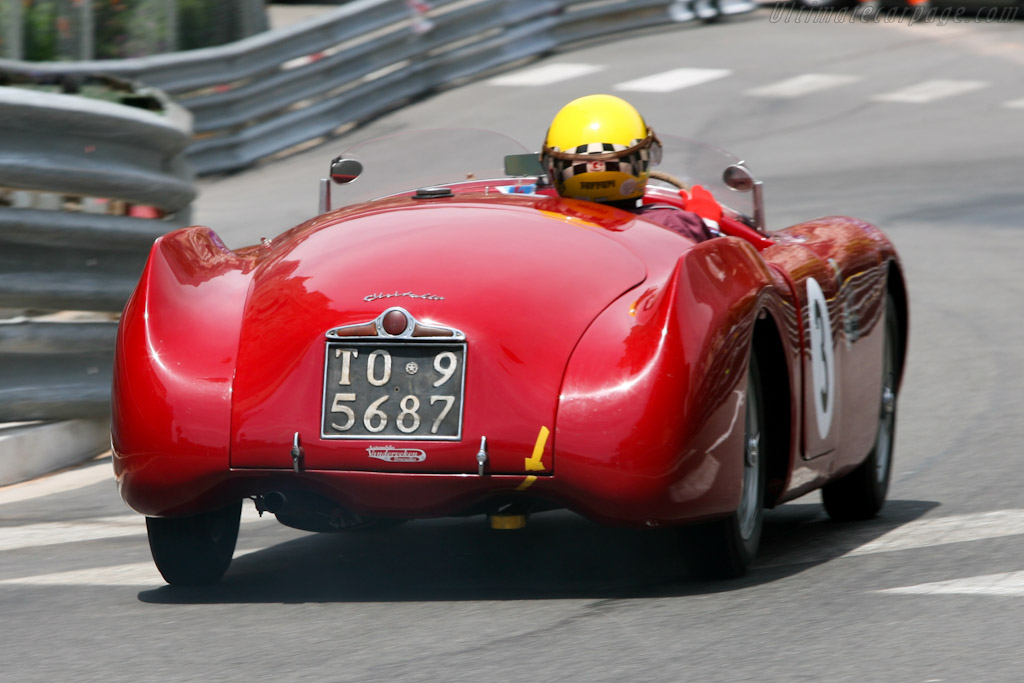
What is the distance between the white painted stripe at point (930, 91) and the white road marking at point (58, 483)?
1268 cm

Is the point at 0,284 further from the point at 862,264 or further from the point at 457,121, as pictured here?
the point at 457,121

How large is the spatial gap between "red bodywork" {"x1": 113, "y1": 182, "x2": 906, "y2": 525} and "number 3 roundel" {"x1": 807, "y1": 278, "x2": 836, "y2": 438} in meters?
0.25

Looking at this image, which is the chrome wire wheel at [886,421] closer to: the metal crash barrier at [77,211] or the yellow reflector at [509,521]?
the yellow reflector at [509,521]

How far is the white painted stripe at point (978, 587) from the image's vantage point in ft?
Answer: 14.0

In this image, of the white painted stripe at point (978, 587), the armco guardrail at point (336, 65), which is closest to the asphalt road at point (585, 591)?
the white painted stripe at point (978, 587)

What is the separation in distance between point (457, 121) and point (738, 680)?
540 inches

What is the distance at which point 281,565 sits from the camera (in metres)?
5.24

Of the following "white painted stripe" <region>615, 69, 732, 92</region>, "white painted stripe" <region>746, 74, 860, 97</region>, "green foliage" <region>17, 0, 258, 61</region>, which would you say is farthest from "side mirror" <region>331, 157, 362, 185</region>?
"white painted stripe" <region>746, 74, 860, 97</region>

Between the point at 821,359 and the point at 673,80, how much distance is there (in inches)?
551

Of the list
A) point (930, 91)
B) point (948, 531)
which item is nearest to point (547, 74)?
point (930, 91)

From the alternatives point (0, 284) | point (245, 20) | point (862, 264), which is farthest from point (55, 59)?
point (862, 264)

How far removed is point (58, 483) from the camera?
690cm

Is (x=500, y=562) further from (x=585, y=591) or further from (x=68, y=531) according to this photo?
(x=68, y=531)

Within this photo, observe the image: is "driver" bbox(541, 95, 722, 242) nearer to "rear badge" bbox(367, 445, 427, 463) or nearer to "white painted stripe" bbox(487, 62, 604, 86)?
"rear badge" bbox(367, 445, 427, 463)
